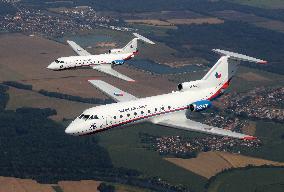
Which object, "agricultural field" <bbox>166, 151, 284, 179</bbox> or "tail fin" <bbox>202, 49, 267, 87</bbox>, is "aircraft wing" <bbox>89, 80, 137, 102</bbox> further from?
"agricultural field" <bbox>166, 151, 284, 179</bbox>

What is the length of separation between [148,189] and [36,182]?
97.3ft

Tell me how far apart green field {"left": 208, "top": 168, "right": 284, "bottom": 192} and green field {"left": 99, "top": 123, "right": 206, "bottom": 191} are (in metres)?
5.30

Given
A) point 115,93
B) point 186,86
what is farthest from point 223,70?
point 115,93

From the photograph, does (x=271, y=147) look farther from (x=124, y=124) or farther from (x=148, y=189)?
(x=124, y=124)

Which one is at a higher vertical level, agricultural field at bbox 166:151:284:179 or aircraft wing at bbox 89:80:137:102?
aircraft wing at bbox 89:80:137:102

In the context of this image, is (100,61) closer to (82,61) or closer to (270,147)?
(82,61)

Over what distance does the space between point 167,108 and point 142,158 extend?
67739mm

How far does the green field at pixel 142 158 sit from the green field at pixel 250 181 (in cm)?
530

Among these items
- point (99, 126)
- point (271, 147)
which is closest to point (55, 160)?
point (271, 147)

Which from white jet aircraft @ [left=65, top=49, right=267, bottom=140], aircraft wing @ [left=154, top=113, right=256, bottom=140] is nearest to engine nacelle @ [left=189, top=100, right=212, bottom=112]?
white jet aircraft @ [left=65, top=49, right=267, bottom=140]

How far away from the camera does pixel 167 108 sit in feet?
356

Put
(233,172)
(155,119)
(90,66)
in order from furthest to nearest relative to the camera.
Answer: (233,172), (90,66), (155,119)

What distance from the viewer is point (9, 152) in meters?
181

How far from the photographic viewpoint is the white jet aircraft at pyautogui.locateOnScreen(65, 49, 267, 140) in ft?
328
